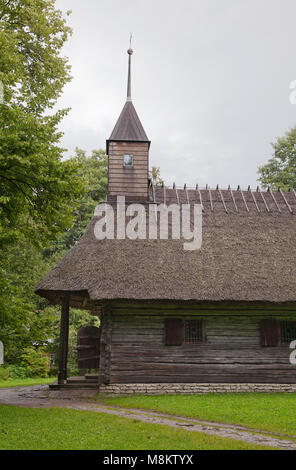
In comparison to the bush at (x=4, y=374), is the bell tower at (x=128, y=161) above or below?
above

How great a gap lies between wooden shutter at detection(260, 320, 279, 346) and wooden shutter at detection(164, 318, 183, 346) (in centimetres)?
302

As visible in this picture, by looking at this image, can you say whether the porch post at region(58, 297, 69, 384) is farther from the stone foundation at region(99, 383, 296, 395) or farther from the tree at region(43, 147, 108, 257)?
the tree at region(43, 147, 108, 257)

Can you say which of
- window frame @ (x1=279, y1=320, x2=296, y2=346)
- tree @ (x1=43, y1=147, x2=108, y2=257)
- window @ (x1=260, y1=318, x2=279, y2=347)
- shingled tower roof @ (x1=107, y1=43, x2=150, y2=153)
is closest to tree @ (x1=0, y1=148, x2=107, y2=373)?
tree @ (x1=43, y1=147, x2=108, y2=257)

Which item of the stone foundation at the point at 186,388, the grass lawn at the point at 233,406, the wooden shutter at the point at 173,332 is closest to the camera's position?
the grass lawn at the point at 233,406

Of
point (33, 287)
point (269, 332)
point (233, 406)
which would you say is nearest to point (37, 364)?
point (33, 287)

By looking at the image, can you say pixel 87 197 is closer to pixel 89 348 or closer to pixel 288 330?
pixel 89 348

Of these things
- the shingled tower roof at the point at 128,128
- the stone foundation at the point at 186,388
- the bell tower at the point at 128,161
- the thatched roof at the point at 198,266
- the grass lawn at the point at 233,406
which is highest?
the shingled tower roof at the point at 128,128

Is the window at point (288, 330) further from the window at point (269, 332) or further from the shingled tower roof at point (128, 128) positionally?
the shingled tower roof at point (128, 128)

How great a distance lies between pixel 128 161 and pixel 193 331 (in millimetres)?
9452

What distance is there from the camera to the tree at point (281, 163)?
34250mm

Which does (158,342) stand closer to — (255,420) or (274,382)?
(274,382)

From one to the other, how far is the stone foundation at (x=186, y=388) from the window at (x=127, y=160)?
10.8 meters

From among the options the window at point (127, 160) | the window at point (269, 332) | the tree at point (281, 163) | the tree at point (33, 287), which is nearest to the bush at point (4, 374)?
the tree at point (33, 287)

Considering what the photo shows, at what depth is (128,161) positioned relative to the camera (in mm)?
22203
